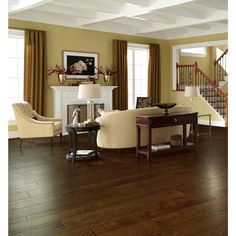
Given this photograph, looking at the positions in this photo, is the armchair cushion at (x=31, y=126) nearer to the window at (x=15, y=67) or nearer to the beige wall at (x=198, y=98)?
the window at (x=15, y=67)

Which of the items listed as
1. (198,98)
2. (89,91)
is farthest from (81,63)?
(198,98)

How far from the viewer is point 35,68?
25.0ft

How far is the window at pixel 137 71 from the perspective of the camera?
9988 mm

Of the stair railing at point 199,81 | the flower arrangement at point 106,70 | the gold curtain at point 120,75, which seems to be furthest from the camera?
the stair railing at point 199,81

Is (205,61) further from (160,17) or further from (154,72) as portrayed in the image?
(160,17)

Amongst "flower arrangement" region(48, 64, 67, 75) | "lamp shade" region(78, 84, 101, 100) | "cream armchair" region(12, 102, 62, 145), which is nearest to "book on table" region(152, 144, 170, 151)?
"lamp shade" region(78, 84, 101, 100)

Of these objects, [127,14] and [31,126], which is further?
[127,14]

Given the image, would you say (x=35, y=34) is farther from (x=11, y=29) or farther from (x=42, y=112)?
(x=42, y=112)

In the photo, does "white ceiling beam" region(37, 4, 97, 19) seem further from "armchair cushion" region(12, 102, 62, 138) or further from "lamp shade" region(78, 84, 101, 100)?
"lamp shade" region(78, 84, 101, 100)

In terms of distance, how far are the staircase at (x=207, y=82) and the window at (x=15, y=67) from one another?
5.50m

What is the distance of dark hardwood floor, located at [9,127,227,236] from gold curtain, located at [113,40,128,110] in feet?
12.5

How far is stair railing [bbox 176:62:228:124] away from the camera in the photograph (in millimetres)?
9977

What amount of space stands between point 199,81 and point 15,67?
20.4 feet

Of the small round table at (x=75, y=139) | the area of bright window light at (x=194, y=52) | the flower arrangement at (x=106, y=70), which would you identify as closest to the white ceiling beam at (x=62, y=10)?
the flower arrangement at (x=106, y=70)
